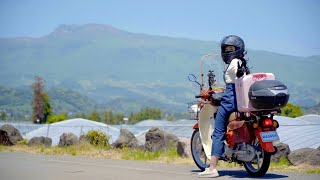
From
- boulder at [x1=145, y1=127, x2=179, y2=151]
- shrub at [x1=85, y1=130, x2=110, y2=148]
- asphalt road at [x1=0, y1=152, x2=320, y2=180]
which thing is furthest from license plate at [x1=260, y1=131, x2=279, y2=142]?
shrub at [x1=85, y1=130, x2=110, y2=148]

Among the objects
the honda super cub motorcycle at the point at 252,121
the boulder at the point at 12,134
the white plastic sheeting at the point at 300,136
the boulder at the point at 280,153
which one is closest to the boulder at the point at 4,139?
the boulder at the point at 12,134

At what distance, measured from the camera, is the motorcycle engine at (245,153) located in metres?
8.16

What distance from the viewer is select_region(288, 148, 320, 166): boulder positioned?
10416 millimetres

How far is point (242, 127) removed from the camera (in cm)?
830

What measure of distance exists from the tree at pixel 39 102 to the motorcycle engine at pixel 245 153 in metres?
128

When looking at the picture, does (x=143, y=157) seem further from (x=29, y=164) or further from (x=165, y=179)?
(x=165, y=179)

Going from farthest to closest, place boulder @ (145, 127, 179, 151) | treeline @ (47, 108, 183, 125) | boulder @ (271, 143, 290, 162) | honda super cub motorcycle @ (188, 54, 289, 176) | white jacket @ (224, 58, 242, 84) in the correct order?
treeline @ (47, 108, 183, 125) < boulder @ (145, 127, 179, 151) < boulder @ (271, 143, 290, 162) < white jacket @ (224, 58, 242, 84) < honda super cub motorcycle @ (188, 54, 289, 176)

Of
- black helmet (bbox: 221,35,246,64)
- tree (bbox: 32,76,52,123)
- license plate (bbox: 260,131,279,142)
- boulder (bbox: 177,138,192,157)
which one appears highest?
tree (bbox: 32,76,52,123)

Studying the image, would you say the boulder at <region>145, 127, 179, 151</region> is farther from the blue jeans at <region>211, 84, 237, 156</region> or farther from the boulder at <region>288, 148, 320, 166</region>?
the blue jeans at <region>211, 84, 237, 156</region>

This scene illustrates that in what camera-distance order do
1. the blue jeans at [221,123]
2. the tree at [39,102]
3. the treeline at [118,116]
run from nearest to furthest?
the blue jeans at [221,123] < the tree at [39,102] < the treeline at [118,116]

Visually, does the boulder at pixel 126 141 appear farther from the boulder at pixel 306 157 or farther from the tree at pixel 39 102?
the tree at pixel 39 102

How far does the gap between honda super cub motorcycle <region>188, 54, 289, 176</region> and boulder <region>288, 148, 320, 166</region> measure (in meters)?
2.32

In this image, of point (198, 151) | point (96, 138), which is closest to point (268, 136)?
point (198, 151)

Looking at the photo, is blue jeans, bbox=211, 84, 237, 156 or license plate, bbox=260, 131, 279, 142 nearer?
license plate, bbox=260, 131, 279, 142
